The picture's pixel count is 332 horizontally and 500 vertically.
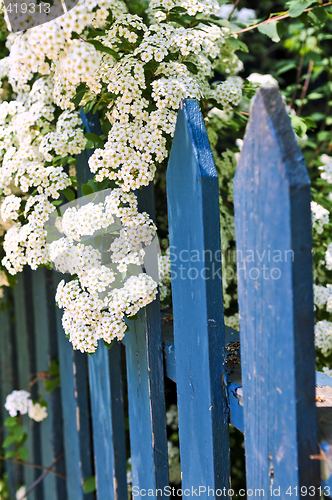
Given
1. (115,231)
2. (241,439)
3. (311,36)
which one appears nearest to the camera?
(115,231)

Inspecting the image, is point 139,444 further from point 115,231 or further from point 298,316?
point 298,316

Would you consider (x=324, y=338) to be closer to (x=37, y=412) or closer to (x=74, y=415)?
(x=74, y=415)

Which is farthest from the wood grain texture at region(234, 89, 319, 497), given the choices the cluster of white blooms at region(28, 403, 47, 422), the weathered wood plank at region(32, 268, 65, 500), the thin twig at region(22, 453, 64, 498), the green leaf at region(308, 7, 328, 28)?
the thin twig at region(22, 453, 64, 498)

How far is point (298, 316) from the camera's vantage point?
0.68 meters

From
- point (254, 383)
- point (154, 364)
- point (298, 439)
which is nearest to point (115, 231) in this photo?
point (154, 364)

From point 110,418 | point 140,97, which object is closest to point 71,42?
point 140,97

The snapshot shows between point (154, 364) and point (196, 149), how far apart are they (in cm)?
65

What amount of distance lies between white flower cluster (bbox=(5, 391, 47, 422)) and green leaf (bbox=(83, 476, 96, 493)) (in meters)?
0.40

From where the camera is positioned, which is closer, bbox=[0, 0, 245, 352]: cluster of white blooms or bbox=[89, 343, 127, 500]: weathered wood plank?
bbox=[0, 0, 245, 352]: cluster of white blooms

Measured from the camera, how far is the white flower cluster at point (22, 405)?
6.79 ft

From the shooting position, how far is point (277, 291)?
0.70 meters

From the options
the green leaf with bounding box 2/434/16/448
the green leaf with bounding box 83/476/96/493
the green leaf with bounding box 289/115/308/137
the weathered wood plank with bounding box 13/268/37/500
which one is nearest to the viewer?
the green leaf with bounding box 289/115/308/137

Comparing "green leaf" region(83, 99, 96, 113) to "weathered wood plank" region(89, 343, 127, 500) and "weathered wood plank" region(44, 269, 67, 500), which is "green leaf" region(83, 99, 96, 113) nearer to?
"weathered wood plank" region(89, 343, 127, 500)

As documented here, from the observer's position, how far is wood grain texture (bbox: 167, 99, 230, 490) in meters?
0.90
